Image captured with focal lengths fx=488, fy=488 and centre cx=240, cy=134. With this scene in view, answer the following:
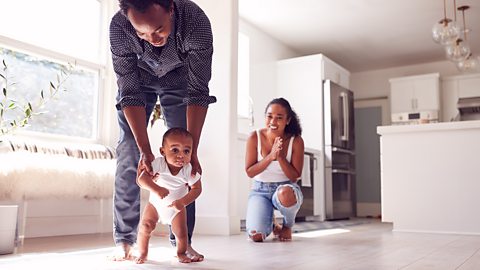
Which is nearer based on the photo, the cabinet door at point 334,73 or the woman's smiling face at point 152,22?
the woman's smiling face at point 152,22

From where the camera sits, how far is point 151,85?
1801 mm

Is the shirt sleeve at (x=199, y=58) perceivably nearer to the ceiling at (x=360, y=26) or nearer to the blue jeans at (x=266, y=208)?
the blue jeans at (x=266, y=208)

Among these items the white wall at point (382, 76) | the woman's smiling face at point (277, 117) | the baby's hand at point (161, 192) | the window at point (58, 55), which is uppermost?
the white wall at point (382, 76)

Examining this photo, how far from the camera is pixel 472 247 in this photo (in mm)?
2549

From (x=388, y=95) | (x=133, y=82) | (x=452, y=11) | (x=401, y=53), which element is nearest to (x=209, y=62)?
(x=133, y=82)

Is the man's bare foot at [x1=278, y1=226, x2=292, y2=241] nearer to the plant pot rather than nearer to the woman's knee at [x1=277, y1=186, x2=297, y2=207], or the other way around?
the woman's knee at [x1=277, y1=186, x2=297, y2=207]

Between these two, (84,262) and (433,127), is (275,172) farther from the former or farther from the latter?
(433,127)

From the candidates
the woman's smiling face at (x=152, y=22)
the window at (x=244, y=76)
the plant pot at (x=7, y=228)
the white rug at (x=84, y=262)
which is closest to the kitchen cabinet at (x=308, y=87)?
the window at (x=244, y=76)

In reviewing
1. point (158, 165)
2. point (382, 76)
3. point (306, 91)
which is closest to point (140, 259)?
point (158, 165)

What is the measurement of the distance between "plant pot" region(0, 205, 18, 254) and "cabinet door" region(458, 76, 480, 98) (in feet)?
20.4

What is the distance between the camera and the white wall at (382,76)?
7.21 m

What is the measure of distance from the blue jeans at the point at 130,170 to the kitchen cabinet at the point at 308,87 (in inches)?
169

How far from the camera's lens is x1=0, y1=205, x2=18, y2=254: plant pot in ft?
6.98

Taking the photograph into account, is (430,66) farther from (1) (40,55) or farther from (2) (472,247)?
(1) (40,55)
